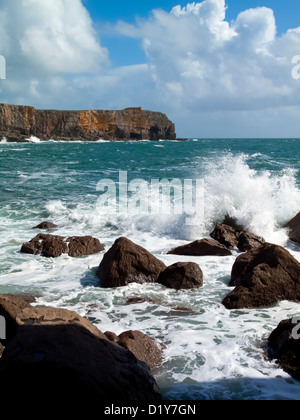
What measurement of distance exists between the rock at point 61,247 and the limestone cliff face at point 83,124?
62.7 m

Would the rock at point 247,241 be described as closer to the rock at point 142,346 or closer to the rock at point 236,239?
the rock at point 236,239

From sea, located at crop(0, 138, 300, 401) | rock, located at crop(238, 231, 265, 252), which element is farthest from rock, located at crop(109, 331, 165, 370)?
rock, located at crop(238, 231, 265, 252)

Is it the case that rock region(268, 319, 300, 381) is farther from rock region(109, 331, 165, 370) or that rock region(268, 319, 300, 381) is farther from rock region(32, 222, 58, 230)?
rock region(32, 222, 58, 230)

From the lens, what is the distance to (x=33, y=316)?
11.0ft

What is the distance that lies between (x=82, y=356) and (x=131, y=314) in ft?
7.54

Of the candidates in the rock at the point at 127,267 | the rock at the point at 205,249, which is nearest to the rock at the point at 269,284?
the rock at the point at 127,267

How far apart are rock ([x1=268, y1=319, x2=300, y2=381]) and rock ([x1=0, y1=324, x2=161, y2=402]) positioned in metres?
1.34

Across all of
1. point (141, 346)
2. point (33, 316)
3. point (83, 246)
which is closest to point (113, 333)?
point (141, 346)

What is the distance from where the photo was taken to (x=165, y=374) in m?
3.34

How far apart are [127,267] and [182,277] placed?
0.83 m

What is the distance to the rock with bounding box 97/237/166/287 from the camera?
5.62 metres

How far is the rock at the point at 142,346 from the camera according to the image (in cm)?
347
